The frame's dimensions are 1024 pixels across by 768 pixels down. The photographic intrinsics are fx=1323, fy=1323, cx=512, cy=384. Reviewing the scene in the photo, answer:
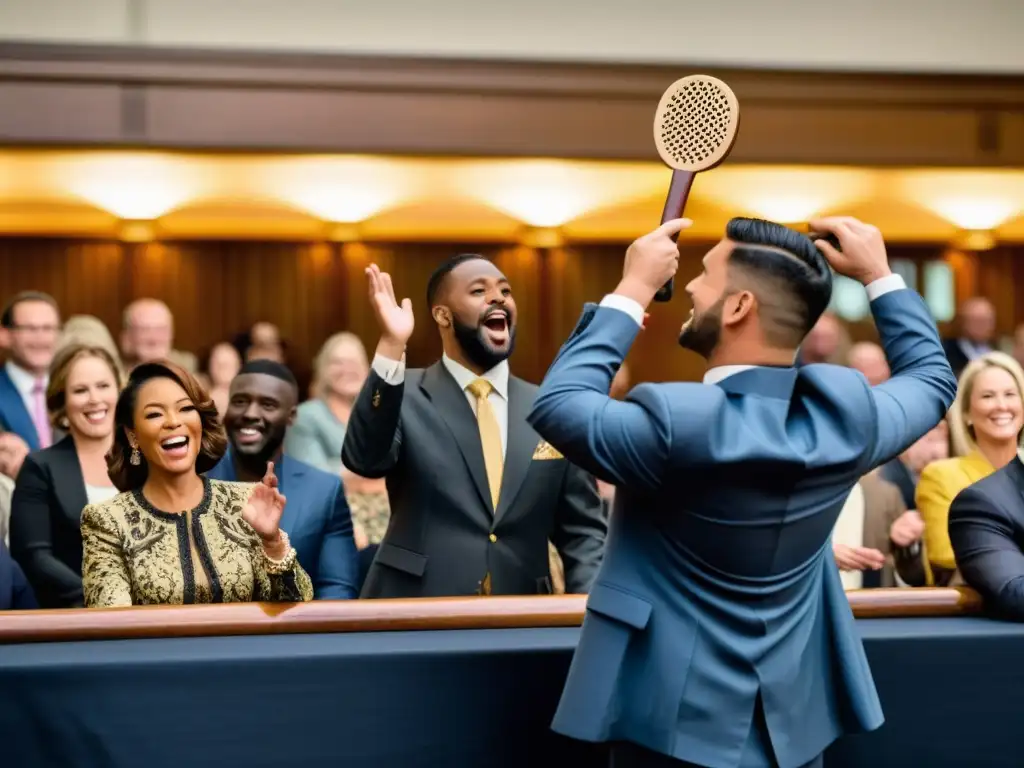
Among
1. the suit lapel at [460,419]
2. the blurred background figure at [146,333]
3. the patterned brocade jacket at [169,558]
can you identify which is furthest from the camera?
the blurred background figure at [146,333]

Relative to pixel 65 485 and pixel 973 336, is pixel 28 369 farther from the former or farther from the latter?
pixel 973 336

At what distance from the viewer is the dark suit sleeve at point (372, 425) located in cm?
288

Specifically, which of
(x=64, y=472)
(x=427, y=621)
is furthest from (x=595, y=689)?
(x=64, y=472)

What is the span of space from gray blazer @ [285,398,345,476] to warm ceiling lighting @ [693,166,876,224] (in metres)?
3.48

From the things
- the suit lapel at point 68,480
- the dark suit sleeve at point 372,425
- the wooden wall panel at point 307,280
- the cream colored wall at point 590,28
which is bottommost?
the suit lapel at point 68,480

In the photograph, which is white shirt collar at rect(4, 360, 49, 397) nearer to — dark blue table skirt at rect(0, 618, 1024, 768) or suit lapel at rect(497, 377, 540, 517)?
suit lapel at rect(497, 377, 540, 517)

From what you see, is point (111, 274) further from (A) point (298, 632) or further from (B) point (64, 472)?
(A) point (298, 632)

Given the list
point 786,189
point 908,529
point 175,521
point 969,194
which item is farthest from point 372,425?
point 969,194

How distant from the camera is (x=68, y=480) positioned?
3.68 meters

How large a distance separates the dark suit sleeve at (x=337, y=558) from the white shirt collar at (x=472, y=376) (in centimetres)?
44

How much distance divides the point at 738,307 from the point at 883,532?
246 cm

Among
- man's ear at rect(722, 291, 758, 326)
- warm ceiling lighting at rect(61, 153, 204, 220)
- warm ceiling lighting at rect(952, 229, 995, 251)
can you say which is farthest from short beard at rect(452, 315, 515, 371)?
warm ceiling lighting at rect(952, 229, 995, 251)

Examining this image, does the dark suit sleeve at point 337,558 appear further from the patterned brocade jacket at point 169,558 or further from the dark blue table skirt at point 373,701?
the dark blue table skirt at point 373,701

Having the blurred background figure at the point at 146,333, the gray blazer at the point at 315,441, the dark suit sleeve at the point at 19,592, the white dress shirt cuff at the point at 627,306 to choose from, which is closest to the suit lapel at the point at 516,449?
the white dress shirt cuff at the point at 627,306
